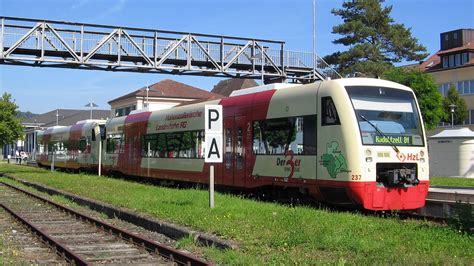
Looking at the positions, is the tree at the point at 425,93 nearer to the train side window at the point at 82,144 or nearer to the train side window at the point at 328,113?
the train side window at the point at 82,144

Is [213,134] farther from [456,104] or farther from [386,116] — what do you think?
[456,104]

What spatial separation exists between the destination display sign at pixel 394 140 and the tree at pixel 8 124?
146ft

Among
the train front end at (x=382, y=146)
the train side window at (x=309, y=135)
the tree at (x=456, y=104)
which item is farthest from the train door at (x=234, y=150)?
the tree at (x=456, y=104)

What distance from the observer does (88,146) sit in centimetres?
3531

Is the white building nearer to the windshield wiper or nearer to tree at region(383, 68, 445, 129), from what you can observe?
tree at region(383, 68, 445, 129)

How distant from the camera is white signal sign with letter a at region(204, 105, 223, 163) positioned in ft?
41.7

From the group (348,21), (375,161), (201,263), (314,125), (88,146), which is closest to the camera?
(201,263)

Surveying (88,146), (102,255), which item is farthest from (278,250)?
(88,146)

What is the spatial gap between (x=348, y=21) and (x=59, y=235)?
42520mm

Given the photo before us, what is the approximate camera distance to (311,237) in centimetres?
872

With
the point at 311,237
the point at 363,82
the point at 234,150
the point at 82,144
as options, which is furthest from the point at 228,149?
the point at 82,144

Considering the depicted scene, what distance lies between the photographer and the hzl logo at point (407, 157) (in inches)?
513

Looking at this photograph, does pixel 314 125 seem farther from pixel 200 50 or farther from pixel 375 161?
pixel 200 50

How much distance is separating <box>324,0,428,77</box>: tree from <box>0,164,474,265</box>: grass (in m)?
36.7
